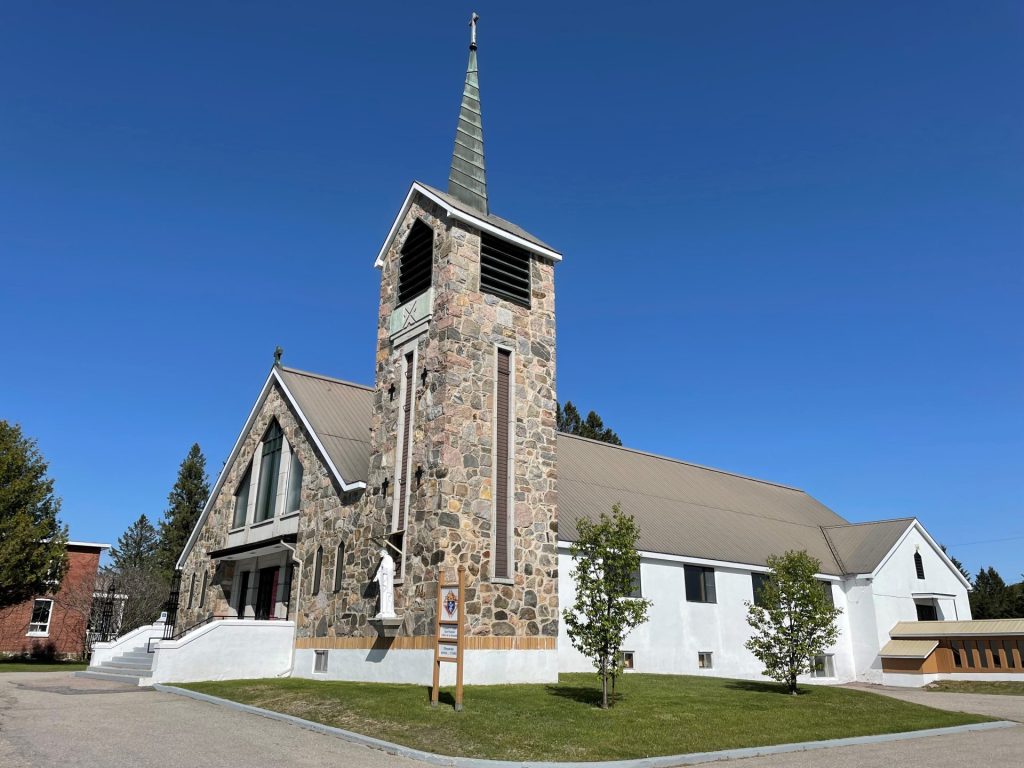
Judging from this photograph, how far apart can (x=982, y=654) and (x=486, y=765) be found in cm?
2393

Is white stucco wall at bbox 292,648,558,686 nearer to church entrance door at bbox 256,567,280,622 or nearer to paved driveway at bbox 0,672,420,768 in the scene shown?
paved driveway at bbox 0,672,420,768

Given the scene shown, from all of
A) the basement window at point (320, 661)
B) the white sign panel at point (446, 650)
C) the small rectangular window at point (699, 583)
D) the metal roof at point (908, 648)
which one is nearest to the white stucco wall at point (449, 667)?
the basement window at point (320, 661)

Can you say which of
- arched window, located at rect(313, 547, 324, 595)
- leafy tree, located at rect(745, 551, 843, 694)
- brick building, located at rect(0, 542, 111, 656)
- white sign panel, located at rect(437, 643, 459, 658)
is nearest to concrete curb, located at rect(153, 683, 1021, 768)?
white sign panel, located at rect(437, 643, 459, 658)

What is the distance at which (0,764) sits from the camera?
9.77 metres

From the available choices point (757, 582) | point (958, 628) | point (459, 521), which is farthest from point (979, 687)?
point (459, 521)

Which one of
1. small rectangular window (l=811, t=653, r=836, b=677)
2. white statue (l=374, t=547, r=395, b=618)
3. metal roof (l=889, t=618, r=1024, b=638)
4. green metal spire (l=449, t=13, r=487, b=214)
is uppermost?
green metal spire (l=449, t=13, r=487, b=214)

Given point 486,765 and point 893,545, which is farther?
point 893,545

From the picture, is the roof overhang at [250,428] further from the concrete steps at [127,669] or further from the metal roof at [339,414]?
the concrete steps at [127,669]

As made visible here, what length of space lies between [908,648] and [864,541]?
5483 mm

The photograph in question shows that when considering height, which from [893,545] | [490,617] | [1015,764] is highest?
[893,545]

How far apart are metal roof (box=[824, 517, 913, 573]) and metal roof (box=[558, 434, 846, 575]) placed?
1.71ft

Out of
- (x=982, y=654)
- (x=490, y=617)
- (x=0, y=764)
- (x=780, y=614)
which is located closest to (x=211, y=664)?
(x=490, y=617)

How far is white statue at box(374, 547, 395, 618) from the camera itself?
60.3 feet

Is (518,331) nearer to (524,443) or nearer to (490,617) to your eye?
(524,443)
